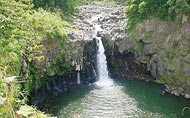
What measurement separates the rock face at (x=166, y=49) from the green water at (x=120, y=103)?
1930 millimetres

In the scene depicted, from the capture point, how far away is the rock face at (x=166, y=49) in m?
37.5

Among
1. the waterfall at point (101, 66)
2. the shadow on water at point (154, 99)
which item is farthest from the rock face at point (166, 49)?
the waterfall at point (101, 66)

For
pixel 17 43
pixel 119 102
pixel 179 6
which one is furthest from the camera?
pixel 179 6

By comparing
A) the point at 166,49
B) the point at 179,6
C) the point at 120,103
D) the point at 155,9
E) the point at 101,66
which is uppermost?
the point at 155,9

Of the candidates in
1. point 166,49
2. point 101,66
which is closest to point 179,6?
point 166,49

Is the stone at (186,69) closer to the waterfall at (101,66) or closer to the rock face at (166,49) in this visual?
the rock face at (166,49)

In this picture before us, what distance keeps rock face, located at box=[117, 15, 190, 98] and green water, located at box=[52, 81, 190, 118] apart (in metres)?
1.93

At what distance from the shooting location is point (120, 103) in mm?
34781

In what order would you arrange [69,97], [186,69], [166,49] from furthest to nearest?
[166,49], [186,69], [69,97]

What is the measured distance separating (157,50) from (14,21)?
24653mm

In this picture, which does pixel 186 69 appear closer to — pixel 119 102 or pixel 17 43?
pixel 119 102

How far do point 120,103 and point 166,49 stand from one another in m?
9.68

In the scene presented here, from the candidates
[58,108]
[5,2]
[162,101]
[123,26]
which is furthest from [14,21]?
[123,26]

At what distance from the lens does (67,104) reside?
35.2 meters
